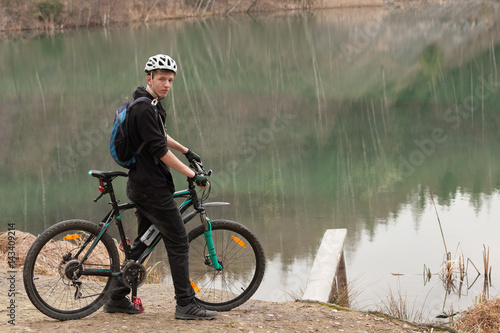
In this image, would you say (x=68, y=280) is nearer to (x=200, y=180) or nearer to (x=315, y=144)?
(x=200, y=180)

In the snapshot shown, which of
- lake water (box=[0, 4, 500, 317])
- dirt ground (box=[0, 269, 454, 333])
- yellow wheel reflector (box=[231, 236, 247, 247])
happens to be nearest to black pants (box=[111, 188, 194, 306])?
dirt ground (box=[0, 269, 454, 333])

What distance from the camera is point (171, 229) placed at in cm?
485

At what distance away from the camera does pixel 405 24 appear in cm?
4419

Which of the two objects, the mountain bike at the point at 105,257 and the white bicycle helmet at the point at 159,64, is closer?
the white bicycle helmet at the point at 159,64

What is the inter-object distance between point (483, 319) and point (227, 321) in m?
2.21

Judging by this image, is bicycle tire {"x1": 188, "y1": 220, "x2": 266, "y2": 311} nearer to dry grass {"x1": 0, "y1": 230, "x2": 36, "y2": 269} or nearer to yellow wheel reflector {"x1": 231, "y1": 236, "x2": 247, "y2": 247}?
yellow wheel reflector {"x1": 231, "y1": 236, "x2": 247, "y2": 247}

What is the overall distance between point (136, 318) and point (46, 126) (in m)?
15.6

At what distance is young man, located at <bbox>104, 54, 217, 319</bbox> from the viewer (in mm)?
4625

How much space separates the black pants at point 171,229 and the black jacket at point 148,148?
63 mm

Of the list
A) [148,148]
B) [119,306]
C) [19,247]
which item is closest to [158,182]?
[148,148]

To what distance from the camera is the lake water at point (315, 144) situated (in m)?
9.33

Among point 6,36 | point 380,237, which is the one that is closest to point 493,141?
point 380,237

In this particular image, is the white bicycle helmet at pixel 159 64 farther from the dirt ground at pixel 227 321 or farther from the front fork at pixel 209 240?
the dirt ground at pixel 227 321

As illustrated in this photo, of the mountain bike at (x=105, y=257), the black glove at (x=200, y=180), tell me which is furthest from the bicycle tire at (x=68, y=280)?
the black glove at (x=200, y=180)
